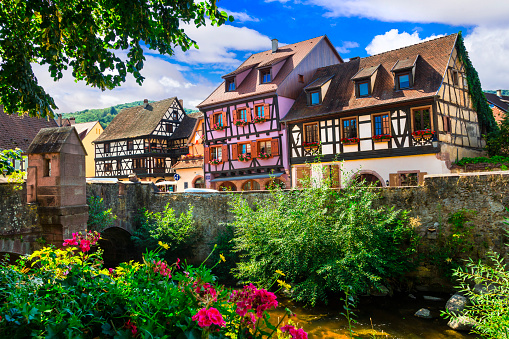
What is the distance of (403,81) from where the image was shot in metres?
18.2

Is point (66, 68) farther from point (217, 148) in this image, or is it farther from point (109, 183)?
point (217, 148)

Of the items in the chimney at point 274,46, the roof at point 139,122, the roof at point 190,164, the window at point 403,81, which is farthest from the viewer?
the roof at point 139,122

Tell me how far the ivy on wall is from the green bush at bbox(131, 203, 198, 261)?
15.8m

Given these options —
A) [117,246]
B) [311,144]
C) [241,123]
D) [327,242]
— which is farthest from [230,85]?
[327,242]

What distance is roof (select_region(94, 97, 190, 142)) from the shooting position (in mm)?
35875

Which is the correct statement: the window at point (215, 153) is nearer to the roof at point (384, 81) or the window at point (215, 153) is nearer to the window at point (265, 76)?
the window at point (265, 76)

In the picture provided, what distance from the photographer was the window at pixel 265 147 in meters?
22.7

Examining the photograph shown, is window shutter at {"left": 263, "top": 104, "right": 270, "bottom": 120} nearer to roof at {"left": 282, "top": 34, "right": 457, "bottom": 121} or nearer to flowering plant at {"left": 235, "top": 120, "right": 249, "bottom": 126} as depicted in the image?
roof at {"left": 282, "top": 34, "right": 457, "bottom": 121}

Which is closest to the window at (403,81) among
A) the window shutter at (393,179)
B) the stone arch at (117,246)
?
the window shutter at (393,179)

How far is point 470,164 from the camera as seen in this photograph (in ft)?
55.7

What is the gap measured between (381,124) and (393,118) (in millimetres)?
646

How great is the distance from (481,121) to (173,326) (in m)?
23.1

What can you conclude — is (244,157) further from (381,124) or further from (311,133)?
(381,124)

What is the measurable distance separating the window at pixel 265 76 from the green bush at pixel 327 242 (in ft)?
43.0
